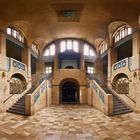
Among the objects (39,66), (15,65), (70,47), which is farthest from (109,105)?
(39,66)

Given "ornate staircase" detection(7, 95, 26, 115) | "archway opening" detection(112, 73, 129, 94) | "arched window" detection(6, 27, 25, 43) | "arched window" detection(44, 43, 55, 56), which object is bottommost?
"ornate staircase" detection(7, 95, 26, 115)

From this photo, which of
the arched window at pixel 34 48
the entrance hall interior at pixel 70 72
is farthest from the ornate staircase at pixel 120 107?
the arched window at pixel 34 48

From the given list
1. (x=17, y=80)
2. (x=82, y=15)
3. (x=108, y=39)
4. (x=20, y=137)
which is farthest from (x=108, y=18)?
(x=20, y=137)

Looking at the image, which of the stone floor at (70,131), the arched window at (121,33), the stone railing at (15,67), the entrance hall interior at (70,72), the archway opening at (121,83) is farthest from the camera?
the arched window at (121,33)

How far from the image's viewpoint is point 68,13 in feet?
47.0

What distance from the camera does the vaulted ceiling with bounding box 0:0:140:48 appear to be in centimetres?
1201

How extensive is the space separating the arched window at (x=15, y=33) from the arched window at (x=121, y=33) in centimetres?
1017

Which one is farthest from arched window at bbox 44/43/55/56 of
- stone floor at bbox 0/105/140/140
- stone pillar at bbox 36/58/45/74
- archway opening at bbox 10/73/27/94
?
stone floor at bbox 0/105/140/140

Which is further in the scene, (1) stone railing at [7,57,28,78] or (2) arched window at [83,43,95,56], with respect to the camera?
(2) arched window at [83,43,95,56]

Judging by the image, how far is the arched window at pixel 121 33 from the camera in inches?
640

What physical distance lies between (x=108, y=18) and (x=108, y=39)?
3996mm

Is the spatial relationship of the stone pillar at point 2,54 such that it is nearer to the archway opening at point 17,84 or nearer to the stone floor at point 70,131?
the archway opening at point 17,84

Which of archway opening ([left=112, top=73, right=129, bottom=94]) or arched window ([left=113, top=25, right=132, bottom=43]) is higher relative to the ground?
arched window ([left=113, top=25, right=132, bottom=43])

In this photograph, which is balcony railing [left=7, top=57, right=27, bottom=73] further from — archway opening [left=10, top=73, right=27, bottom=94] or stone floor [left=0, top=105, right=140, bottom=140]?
stone floor [left=0, top=105, right=140, bottom=140]
